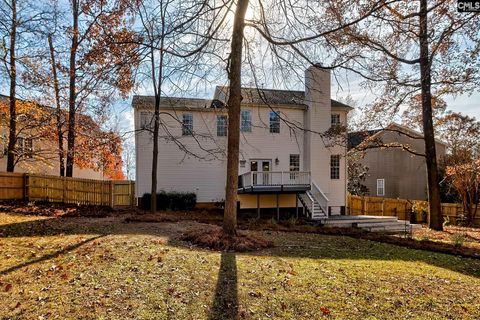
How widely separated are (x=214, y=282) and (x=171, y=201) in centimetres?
1407

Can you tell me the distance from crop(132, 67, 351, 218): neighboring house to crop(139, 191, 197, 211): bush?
0.59 meters

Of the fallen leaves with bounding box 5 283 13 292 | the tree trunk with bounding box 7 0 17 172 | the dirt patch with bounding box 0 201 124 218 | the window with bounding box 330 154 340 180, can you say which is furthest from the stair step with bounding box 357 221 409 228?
→ the tree trunk with bounding box 7 0 17 172

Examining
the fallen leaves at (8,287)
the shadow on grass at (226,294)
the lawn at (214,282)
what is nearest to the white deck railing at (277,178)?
the lawn at (214,282)

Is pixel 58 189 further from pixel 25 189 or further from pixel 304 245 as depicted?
pixel 304 245

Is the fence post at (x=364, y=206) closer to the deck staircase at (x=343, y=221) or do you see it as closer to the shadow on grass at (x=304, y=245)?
the deck staircase at (x=343, y=221)

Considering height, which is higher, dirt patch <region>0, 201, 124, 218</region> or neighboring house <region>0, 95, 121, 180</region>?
neighboring house <region>0, 95, 121, 180</region>

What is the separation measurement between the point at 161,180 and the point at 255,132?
20.8ft

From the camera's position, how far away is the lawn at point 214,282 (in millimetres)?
4320

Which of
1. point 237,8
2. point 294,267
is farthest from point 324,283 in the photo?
point 237,8

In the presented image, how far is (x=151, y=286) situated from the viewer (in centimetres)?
494

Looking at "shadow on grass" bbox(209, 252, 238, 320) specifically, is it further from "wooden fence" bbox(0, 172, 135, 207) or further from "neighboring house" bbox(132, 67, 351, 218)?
"wooden fence" bbox(0, 172, 135, 207)

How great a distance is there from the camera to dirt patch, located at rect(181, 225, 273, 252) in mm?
8031

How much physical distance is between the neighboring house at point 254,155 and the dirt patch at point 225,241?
9613 millimetres

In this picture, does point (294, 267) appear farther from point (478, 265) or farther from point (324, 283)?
point (478, 265)
